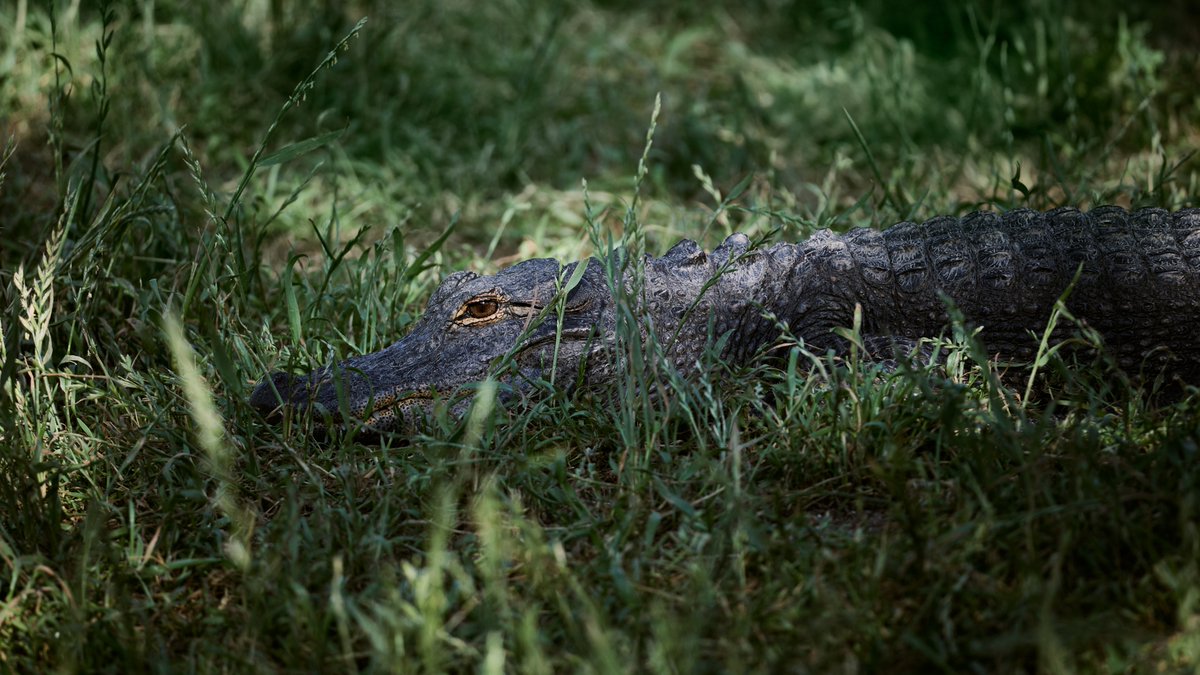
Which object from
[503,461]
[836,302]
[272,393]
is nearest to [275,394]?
[272,393]

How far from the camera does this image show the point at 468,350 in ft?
10.7

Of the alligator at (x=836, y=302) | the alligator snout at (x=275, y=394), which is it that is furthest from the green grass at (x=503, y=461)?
the alligator at (x=836, y=302)

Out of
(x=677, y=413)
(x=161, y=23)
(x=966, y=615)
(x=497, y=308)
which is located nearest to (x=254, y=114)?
(x=161, y=23)

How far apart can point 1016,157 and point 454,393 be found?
3.44 m

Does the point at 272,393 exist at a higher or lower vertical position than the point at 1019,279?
higher

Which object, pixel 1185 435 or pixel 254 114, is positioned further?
pixel 254 114

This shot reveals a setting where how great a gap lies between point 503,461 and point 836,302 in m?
1.28

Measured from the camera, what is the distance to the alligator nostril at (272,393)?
3029mm

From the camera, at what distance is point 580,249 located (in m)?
4.40

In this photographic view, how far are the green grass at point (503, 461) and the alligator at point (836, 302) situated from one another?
16cm

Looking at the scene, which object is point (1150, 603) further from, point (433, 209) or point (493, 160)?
point (493, 160)

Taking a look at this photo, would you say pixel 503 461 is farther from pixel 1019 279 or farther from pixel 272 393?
pixel 1019 279

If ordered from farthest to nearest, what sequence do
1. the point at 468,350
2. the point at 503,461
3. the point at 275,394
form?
the point at 468,350
the point at 275,394
the point at 503,461

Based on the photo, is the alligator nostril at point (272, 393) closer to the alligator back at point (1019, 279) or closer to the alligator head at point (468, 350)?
the alligator head at point (468, 350)
